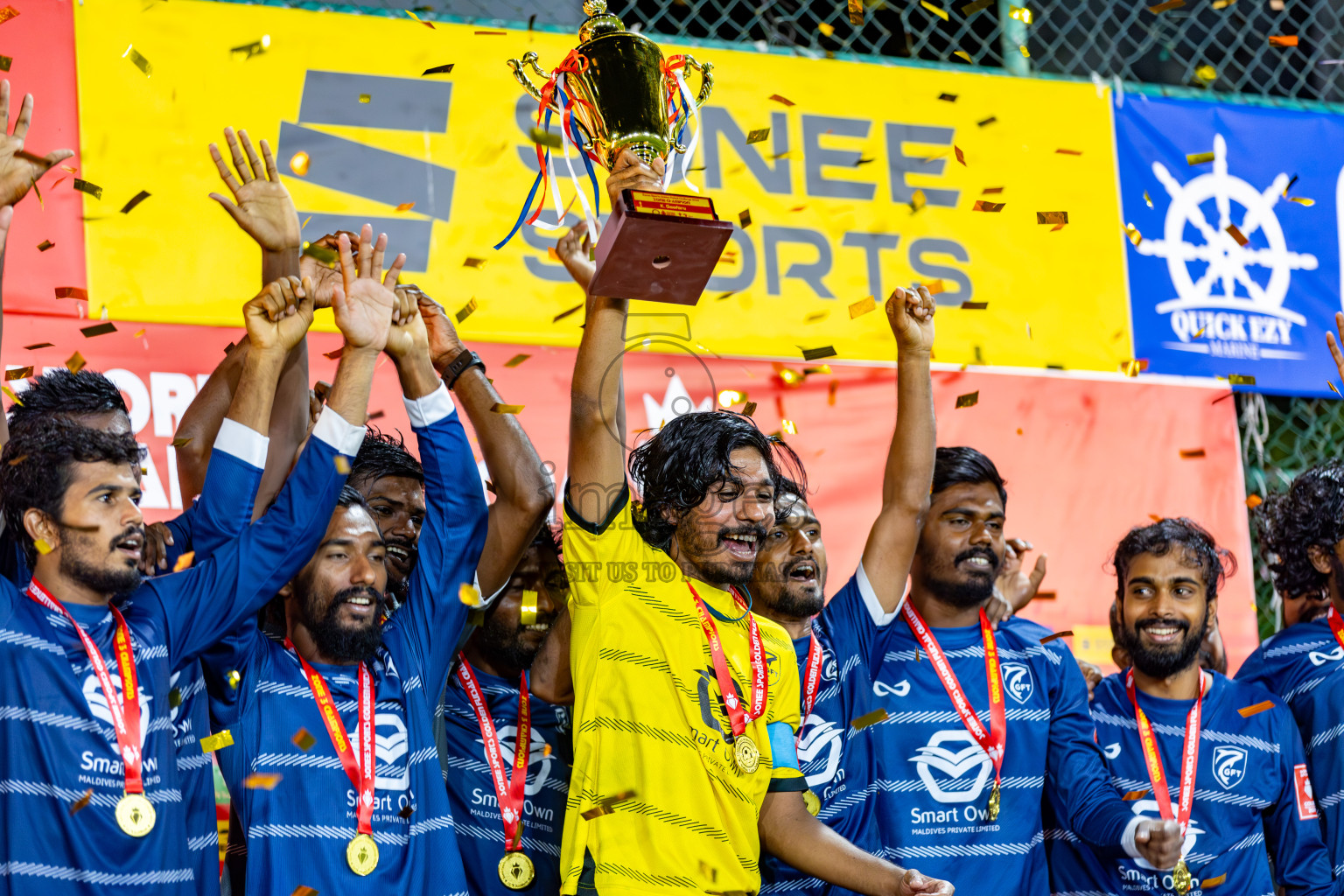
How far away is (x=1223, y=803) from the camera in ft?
11.8

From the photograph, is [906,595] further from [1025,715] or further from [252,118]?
[252,118]

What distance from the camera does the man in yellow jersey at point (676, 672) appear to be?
2.66 m

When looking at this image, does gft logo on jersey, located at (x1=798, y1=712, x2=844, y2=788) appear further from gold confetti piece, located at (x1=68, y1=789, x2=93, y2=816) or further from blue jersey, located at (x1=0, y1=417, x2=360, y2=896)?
gold confetti piece, located at (x1=68, y1=789, x2=93, y2=816)

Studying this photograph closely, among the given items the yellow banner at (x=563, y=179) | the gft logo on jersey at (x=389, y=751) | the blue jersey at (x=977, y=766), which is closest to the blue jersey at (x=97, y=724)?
the gft logo on jersey at (x=389, y=751)

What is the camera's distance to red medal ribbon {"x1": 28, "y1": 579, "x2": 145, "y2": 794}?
2646 mm

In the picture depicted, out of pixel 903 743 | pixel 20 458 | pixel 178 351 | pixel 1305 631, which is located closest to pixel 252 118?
pixel 178 351

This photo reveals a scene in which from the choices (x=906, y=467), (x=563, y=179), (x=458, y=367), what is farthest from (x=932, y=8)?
(x=458, y=367)

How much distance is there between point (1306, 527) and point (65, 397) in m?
3.51

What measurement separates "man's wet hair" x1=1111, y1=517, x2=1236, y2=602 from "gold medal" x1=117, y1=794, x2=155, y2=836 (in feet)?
8.72

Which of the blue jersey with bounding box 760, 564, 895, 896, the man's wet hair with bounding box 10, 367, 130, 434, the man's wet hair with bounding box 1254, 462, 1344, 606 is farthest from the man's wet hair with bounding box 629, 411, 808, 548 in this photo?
the man's wet hair with bounding box 1254, 462, 1344, 606

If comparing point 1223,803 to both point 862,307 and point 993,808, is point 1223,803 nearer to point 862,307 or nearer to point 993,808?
point 993,808

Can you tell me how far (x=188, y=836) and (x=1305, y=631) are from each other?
3.08m

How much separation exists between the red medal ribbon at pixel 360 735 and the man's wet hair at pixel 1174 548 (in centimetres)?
216

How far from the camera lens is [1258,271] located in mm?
5559
